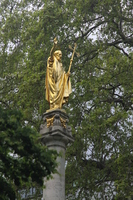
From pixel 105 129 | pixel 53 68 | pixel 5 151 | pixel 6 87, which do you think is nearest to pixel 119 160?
pixel 105 129

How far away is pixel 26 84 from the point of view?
18.0 m

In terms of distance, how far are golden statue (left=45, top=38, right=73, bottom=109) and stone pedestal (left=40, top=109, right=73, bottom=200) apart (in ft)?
1.65

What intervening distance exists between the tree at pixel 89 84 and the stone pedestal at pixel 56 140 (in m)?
3.90

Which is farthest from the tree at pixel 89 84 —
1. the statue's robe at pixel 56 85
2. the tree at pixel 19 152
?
the tree at pixel 19 152

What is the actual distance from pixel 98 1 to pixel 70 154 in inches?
239

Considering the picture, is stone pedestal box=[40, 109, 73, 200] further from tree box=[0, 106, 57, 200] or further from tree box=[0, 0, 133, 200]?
tree box=[0, 0, 133, 200]

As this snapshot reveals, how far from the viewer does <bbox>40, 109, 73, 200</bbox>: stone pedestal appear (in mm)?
11703

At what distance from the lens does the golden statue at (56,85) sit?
1312 centimetres

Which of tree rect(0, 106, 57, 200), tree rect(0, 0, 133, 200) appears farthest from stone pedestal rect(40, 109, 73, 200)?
tree rect(0, 0, 133, 200)

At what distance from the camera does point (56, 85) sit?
13.4 metres

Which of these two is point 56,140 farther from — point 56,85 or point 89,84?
point 89,84

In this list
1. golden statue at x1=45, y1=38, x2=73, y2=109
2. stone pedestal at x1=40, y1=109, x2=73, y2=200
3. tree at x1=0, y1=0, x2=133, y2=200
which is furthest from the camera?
tree at x1=0, y1=0, x2=133, y2=200

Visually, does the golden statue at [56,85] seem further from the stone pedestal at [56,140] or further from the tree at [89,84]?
the tree at [89,84]

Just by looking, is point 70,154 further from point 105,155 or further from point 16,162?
point 16,162
